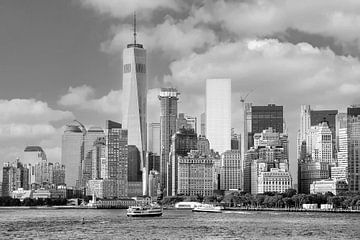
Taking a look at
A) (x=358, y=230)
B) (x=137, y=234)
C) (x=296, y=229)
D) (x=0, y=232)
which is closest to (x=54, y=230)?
(x=0, y=232)

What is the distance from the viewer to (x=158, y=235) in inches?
4395

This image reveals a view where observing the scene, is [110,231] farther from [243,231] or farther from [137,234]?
[243,231]

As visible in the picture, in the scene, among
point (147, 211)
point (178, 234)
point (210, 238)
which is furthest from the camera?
point (147, 211)

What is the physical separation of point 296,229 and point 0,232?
45608 millimetres

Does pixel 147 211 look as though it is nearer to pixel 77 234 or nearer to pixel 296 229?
pixel 296 229

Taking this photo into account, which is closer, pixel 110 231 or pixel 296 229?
pixel 110 231

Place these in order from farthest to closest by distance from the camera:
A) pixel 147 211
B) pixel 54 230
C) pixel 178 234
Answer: pixel 147 211 → pixel 54 230 → pixel 178 234

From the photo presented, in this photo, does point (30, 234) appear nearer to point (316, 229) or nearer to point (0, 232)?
point (0, 232)

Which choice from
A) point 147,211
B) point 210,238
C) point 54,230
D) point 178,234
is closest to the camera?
point 210,238

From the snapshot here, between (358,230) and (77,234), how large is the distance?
44.6m

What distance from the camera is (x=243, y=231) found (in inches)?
4806

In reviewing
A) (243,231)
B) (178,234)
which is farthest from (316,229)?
(178,234)

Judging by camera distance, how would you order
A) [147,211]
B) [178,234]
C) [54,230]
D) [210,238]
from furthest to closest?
[147,211]
[54,230]
[178,234]
[210,238]

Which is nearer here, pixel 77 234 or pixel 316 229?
pixel 77 234
